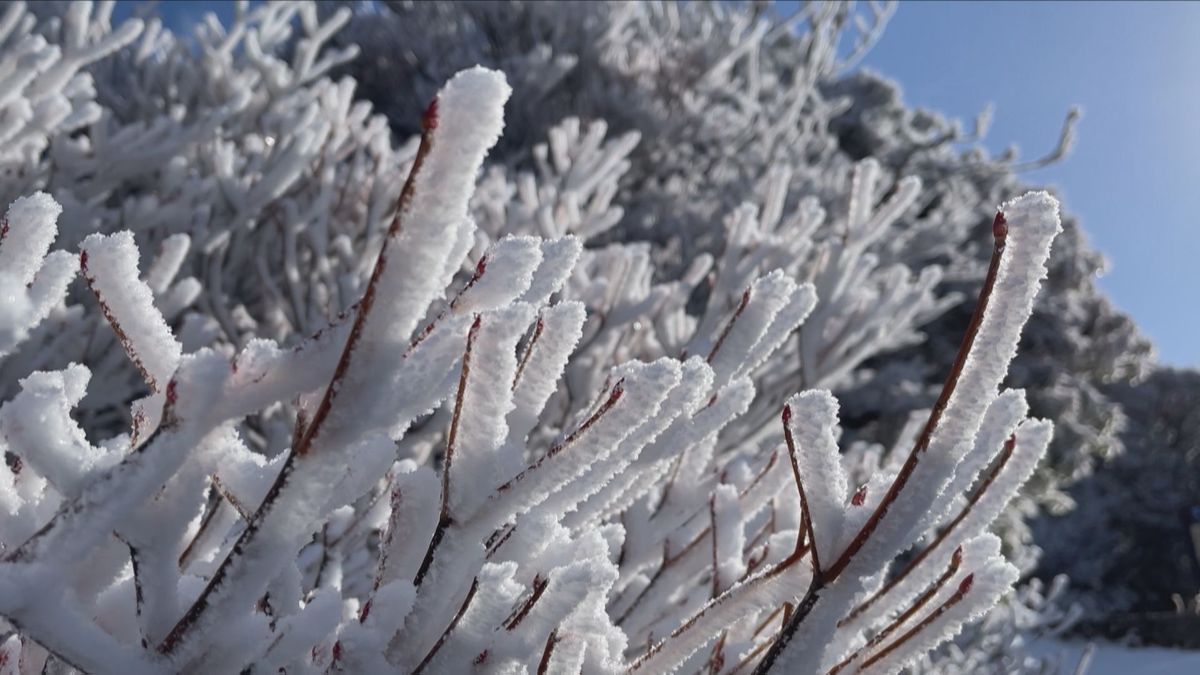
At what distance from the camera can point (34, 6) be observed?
5.81m

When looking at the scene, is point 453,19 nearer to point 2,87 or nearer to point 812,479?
point 2,87

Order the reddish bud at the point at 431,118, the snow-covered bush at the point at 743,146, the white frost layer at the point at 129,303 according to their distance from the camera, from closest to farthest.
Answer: the reddish bud at the point at 431,118 < the white frost layer at the point at 129,303 < the snow-covered bush at the point at 743,146

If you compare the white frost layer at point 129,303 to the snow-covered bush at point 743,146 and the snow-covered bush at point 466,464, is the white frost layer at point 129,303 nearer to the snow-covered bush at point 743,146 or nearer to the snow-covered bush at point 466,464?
the snow-covered bush at point 466,464

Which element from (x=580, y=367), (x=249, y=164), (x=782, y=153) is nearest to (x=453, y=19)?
(x=782, y=153)

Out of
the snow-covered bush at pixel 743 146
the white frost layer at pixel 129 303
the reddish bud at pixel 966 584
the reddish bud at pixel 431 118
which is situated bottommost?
the reddish bud at pixel 966 584

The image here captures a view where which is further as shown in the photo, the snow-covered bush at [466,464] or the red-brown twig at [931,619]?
the red-brown twig at [931,619]

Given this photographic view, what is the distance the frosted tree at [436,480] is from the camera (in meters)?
0.52

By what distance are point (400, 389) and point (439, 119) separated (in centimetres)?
18

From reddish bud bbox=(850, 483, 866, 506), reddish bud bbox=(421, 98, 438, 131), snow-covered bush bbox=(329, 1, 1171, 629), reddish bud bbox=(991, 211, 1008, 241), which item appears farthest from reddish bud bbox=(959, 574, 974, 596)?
snow-covered bush bbox=(329, 1, 1171, 629)

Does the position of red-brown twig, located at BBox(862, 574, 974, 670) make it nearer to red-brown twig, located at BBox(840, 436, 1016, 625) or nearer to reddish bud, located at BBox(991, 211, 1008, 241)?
red-brown twig, located at BBox(840, 436, 1016, 625)

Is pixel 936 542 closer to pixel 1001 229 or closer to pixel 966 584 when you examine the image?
pixel 966 584

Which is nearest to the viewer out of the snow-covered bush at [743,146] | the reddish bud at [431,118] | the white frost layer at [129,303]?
the reddish bud at [431,118]

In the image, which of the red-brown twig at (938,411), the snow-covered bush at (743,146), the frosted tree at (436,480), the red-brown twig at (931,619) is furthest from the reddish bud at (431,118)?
the snow-covered bush at (743,146)

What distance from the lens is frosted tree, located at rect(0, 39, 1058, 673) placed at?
20.6 inches
